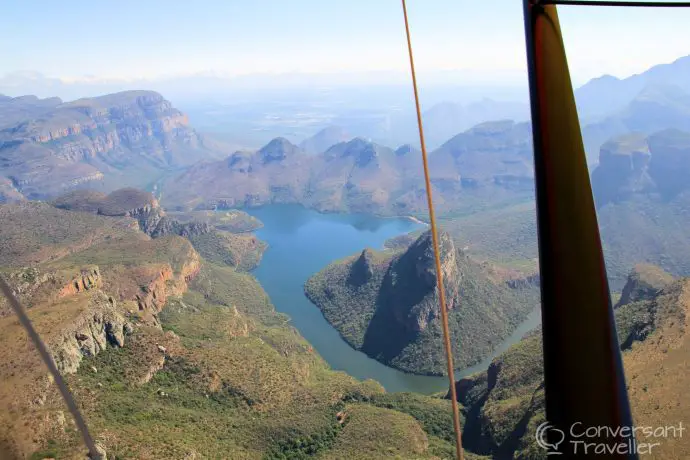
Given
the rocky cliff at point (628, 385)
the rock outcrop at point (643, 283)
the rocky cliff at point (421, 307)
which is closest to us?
the rocky cliff at point (628, 385)

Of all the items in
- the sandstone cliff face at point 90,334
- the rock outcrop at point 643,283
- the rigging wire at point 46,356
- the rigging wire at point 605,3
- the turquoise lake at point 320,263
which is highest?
the rigging wire at point 605,3

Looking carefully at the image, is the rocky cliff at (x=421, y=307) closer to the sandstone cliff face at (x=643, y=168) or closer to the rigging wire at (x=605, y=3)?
the rigging wire at (x=605, y=3)

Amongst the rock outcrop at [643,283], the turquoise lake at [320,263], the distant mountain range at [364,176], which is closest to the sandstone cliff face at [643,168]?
the distant mountain range at [364,176]

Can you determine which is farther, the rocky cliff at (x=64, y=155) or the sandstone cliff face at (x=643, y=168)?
the rocky cliff at (x=64, y=155)

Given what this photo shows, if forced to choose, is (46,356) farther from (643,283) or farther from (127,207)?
(127,207)

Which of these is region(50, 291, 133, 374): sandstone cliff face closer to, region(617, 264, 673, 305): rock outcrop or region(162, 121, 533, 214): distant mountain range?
region(617, 264, 673, 305): rock outcrop

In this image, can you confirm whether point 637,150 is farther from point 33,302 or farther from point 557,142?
point 557,142

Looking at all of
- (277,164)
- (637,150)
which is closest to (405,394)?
(637,150)
